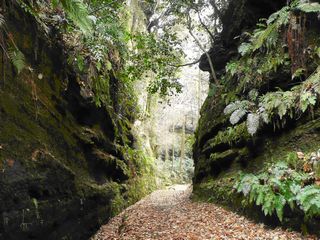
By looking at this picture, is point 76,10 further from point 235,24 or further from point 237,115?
point 235,24

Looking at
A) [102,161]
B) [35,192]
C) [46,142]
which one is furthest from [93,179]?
[35,192]

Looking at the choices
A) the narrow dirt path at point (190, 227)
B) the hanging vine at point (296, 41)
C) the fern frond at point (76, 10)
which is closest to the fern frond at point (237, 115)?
the hanging vine at point (296, 41)

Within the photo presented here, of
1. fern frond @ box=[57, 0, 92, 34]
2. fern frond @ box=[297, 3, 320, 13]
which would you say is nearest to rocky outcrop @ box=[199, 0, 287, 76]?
fern frond @ box=[297, 3, 320, 13]

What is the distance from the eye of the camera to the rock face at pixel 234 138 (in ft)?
18.9

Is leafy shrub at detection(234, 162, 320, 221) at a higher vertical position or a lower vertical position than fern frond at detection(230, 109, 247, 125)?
lower

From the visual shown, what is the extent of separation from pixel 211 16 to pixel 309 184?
10511mm

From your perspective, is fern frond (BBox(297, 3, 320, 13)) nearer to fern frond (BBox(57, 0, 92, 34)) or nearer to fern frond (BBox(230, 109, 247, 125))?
fern frond (BBox(230, 109, 247, 125))

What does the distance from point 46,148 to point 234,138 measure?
458 cm

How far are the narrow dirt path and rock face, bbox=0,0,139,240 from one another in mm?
711

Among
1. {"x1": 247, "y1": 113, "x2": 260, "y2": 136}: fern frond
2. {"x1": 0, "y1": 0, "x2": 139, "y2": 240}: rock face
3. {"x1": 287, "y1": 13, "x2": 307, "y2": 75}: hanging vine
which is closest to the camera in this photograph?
{"x1": 0, "y1": 0, "x2": 139, "y2": 240}: rock face

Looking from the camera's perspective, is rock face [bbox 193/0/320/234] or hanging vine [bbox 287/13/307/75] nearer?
rock face [bbox 193/0/320/234]

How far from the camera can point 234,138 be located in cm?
768

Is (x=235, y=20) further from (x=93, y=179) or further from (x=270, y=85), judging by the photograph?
(x=93, y=179)

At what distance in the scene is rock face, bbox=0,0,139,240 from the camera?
4.53m
